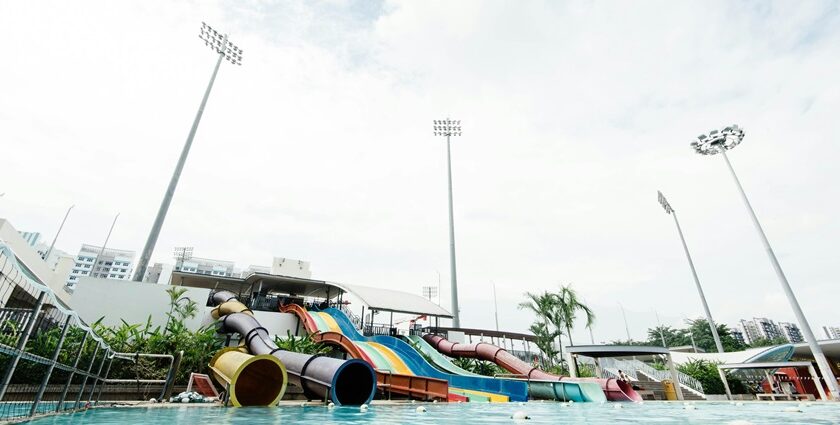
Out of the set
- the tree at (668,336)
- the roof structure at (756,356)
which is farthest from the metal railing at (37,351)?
the tree at (668,336)

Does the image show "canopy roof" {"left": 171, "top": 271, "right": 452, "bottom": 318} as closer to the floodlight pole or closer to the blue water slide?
the blue water slide

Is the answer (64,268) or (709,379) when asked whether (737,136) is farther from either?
(64,268)

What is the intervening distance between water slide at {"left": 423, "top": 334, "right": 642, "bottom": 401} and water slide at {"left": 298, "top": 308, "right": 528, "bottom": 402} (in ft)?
9.92

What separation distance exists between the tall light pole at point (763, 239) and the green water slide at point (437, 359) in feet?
56.9

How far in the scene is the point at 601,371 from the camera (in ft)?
78.7

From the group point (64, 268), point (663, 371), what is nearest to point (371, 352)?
point (663, 371)

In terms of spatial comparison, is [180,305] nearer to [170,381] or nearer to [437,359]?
[170,381]

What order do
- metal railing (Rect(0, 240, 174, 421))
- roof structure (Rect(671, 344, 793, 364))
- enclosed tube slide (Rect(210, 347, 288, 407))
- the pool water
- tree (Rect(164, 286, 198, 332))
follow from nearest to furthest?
metal railing (Rect(0, 240, 174, 421))
the pool water
enclosed tube slide (Rect(210, 347, 288, 407))
tree (Rect(164, 286, 198, 332))
roof structure (Rect(671, 344, 793, 364))

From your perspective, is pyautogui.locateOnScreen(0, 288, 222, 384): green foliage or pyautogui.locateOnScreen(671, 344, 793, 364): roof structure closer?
pyautogui.locateOnScreen(0, 288, 222, 384): green foliage

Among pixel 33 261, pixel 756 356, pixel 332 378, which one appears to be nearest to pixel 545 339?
pixel 756 356

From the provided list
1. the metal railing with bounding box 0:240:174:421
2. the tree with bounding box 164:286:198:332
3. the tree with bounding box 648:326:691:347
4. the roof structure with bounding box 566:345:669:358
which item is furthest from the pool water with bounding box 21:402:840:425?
the tree with bounding box 648:326:691:347

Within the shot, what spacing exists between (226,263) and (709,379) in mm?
142691

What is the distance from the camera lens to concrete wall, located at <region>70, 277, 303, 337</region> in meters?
18.4

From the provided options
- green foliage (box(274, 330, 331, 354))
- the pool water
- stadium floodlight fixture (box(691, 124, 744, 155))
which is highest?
stadium floodlight fixture (box(691, 124, 744, 155))
